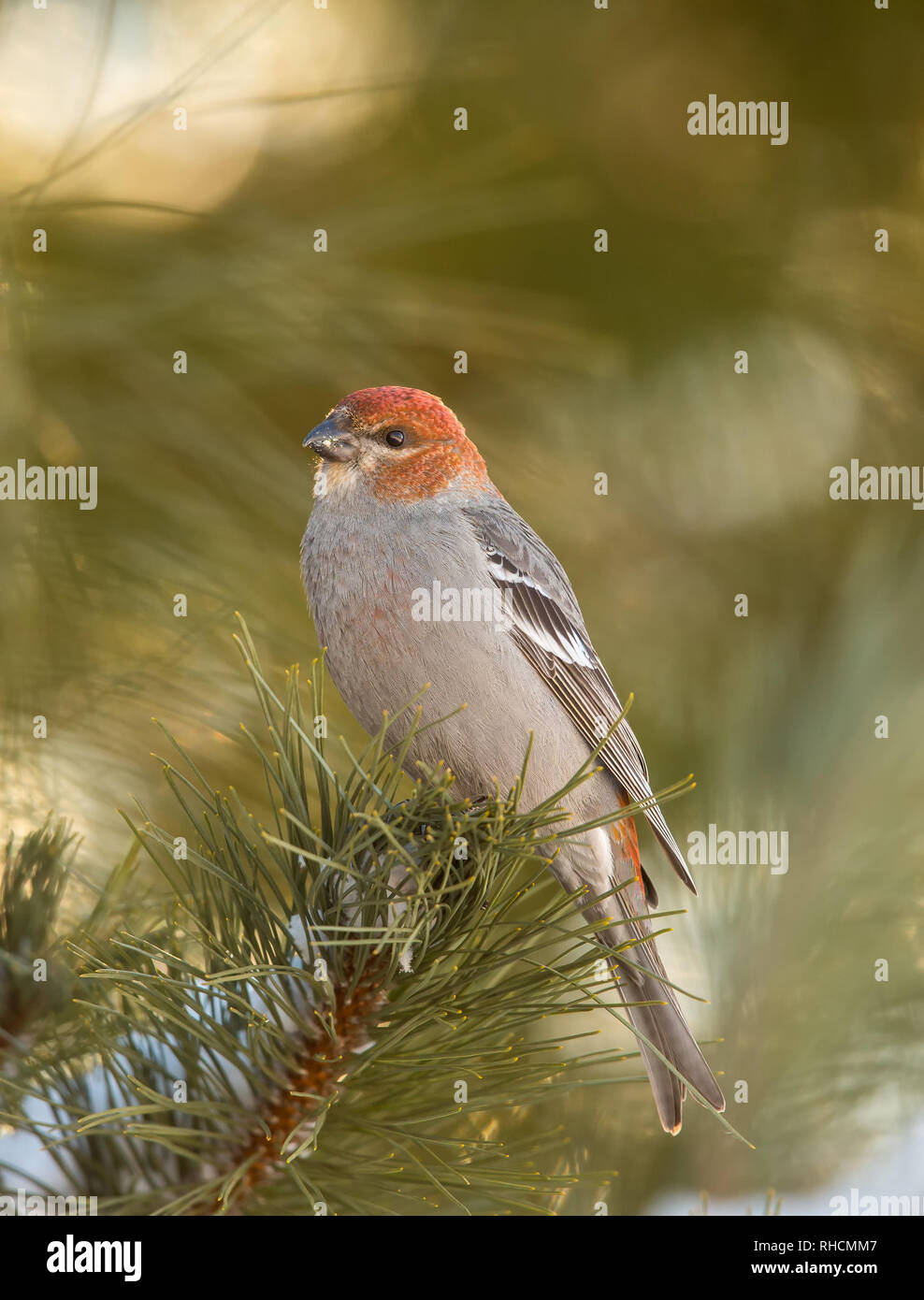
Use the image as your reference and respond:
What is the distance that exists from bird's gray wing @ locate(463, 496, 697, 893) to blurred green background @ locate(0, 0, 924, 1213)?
0.62ft

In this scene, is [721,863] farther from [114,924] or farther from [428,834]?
[114,924]

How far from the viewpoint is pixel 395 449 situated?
102 inches

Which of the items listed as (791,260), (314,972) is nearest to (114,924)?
(314,972)

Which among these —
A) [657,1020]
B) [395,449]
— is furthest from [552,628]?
[657,1020]

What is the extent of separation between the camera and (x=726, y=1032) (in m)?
2.25

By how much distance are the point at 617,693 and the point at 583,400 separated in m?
0.61

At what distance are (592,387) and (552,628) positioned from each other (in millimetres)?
553

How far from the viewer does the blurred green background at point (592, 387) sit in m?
1.95
